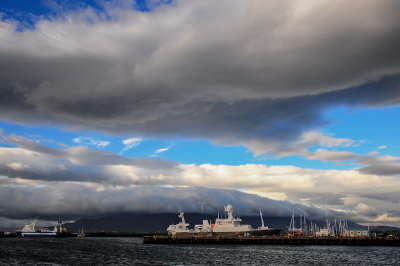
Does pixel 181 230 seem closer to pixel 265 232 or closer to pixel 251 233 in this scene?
pixel 251 233

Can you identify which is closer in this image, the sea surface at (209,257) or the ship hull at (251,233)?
the sea surface at (209,257)

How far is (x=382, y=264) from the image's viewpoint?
79250 mm

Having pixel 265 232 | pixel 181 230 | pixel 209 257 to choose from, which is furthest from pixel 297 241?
pixel 209 257

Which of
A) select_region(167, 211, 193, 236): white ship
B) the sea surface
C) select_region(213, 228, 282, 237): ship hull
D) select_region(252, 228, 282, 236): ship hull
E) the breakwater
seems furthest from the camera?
select_region(167, 211, 193, 236): white ship

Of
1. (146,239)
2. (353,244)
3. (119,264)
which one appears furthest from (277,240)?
(119,264)

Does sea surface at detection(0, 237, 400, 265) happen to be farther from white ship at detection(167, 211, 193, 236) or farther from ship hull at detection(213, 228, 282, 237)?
white ship at detection(167, 211, 193, 236)

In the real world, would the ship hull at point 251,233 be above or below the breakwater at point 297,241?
above

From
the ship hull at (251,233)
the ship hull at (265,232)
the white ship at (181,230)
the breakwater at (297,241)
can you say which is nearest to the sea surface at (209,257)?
the breakwater at (297,241)

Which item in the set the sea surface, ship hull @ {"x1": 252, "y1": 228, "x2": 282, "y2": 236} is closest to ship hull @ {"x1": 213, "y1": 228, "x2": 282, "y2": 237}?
ship hull @ {"x1": 252, "y1": 228, "x2": 282, "y2": 236}

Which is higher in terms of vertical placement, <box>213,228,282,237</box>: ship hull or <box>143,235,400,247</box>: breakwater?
<box>213,228,282,237</box>: ship hull

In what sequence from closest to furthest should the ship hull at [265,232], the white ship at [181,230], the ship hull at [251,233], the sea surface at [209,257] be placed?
the sea surface at [209,257] → the ship hull at [251,233] → the ship hull at [265,232] → the white ship at [181,230]

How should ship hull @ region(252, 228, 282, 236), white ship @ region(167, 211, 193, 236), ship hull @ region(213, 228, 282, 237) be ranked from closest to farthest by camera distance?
ship hull @ region(213, 228, 282, 237) → ship hull @ region(252, 228, 282, 236) → white ship @ region(167, 211, 193, 236)

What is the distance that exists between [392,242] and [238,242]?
63.6m

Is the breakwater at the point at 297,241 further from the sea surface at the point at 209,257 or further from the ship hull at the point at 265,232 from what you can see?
the sea surface at the point at 209,257
